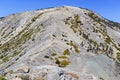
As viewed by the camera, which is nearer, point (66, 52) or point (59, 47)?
point (66, 52)

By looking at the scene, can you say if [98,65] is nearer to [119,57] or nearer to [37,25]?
[119,57]

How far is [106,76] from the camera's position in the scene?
78.0 metres

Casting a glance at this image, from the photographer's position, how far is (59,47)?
87312 millimetres

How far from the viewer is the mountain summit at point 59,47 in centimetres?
6212

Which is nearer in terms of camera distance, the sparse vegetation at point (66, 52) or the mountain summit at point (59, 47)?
the mountain summit at point (59, 47)

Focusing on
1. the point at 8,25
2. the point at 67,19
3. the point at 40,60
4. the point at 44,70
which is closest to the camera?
the point at 44,70

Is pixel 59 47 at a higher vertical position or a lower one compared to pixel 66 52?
higher

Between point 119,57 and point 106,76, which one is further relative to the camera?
point 119,57

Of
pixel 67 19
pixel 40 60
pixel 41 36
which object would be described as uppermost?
pixel 67 19

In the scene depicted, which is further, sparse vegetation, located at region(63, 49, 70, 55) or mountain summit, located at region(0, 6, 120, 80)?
sparse vegetation, located at region(63, 49, 70, 55)

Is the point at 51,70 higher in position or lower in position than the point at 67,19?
lower

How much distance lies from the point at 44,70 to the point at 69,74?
568 centimetres

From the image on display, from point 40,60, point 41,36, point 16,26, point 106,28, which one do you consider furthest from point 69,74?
point 16,26

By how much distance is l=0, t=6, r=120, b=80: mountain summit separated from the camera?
204 feet
